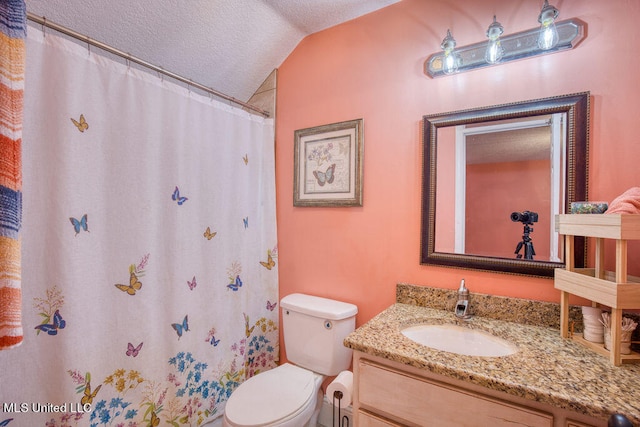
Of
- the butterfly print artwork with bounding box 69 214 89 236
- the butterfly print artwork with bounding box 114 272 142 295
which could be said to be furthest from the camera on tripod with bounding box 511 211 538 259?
the butterfly print artwork with bounding box 69 214 89 236

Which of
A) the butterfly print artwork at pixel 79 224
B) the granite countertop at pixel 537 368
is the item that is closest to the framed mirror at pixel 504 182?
the granite countertop at pixel 537 368

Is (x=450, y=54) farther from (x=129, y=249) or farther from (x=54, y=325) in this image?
(x=54, y=325)

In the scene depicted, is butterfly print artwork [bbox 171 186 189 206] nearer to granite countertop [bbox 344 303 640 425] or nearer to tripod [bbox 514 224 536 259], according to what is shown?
granite countertop [bbox 344 303 640 425]

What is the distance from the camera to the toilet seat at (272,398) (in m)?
1.17

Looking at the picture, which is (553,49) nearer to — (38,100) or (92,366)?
(38,100)

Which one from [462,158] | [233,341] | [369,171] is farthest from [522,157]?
[233,341]

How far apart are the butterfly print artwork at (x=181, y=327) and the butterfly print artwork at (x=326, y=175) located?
1.03 metres

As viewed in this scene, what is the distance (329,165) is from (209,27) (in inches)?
38.5

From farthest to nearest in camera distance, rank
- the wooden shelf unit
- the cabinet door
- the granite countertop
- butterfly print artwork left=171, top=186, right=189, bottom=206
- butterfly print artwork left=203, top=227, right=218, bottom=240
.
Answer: butterfly print artwork left=203, top=227, right=218, bottom=240 < butterfly print artwork left=171, top=186, right=189, bottom=206 < the cabinet door < the wooden shelf unit < the granite countertop

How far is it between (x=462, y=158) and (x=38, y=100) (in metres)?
1.70

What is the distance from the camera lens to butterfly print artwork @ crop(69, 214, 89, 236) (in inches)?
43.0

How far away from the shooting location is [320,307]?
1545 millimetres

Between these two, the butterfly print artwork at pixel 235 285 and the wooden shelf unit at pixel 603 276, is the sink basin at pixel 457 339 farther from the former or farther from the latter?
the butterfly print artwork at pixel 235 285

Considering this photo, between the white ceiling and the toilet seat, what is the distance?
175cm
